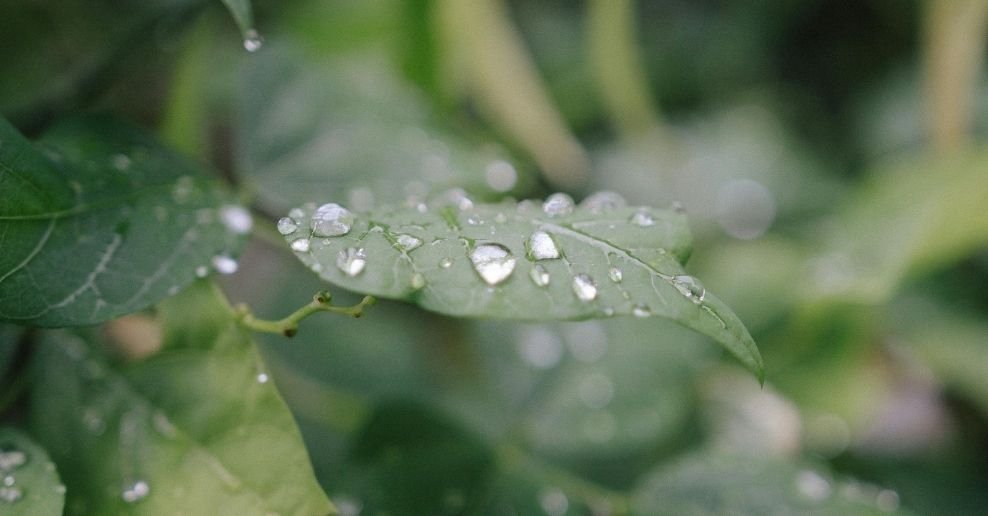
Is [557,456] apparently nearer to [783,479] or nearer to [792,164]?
[783,479]

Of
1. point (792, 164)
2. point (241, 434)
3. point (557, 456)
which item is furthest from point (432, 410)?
point (792, 164)

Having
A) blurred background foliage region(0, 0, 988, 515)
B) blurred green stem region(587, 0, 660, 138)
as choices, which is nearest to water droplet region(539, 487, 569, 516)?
blurred background foliage region(0, 0, 988, 515)

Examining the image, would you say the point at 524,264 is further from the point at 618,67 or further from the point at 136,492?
the point at 618,67

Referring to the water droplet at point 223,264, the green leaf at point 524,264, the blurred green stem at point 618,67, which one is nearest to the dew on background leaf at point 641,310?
the green leaf at point 524,264

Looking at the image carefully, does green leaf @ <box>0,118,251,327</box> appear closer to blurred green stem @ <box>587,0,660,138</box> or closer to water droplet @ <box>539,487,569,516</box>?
water droplet @ <box>539,487,569,516</box>

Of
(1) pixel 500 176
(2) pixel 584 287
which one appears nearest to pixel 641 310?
(2) pixel 584 287
